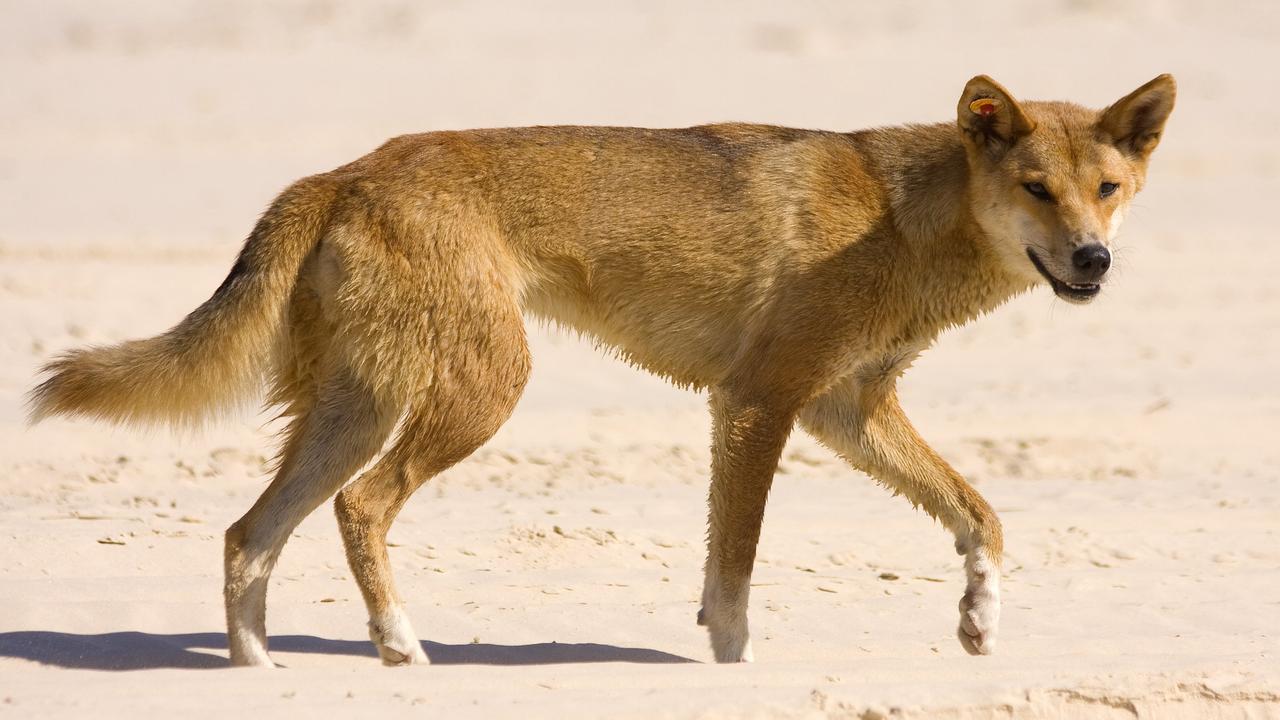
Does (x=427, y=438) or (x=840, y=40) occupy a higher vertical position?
(x=840, y=40)

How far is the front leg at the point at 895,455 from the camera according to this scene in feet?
20.6

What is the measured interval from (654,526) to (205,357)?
107 inches

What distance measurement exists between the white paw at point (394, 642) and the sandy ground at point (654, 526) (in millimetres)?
125

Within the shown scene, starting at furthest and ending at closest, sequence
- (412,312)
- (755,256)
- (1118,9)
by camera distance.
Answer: (1118,9) → (755,256) → (412,312)

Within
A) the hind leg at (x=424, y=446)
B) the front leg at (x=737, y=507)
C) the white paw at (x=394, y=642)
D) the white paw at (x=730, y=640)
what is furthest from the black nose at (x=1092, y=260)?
the white paw at (x=394, y=642)

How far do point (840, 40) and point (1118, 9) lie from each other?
21.7 ft

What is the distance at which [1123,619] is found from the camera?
21.6 feet

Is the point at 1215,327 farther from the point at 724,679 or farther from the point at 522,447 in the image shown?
the point at 724,679

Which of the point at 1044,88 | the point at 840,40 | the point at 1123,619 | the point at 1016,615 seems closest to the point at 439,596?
the point at 1016,615

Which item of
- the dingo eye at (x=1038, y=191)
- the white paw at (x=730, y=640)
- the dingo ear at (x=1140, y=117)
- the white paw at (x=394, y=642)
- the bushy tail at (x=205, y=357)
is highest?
the dingo ear at (x=1140, y=117)

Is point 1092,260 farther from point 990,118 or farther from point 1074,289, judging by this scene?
point 990,118

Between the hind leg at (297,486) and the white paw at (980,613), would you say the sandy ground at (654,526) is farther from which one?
the hind leg at (297,486)

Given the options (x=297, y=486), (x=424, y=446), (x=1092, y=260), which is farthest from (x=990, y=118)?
(x=297, y=486)

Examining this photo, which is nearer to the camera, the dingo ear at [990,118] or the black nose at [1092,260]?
the black nose at [1092,260]
